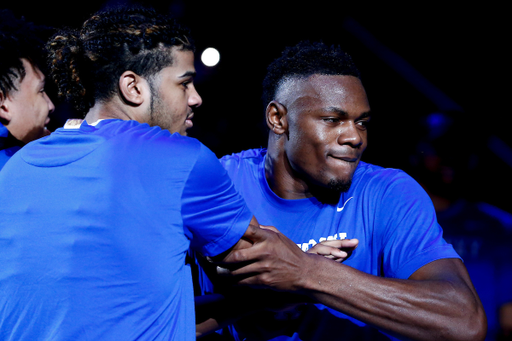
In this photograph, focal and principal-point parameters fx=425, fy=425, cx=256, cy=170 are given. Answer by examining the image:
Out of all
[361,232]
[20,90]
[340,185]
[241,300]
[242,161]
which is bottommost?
[241,300]

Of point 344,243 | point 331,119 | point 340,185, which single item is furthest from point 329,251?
point 331,119

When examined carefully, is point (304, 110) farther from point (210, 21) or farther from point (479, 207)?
point (210, 21)

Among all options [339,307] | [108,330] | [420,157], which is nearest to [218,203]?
[108,330]

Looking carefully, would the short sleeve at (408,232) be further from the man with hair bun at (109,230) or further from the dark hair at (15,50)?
the dark hair at (15,50)

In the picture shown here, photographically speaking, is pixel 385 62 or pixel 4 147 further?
pixel 385 62

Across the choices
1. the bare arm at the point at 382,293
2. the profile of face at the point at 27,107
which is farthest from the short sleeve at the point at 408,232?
the profile of face at the point at 27,107

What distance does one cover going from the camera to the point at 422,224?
1.77 m

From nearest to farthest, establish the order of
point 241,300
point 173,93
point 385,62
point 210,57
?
point 173,93, point 241,300, point 210,57, point 385,62

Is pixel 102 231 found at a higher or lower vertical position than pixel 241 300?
higher

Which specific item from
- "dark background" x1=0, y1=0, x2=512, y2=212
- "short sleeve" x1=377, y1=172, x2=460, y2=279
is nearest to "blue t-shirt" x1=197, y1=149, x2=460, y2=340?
"short sleeve" x1=377, y1=172, x2=460, y2=279

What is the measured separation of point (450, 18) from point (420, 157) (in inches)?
69.0

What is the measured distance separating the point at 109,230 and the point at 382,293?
100 cm

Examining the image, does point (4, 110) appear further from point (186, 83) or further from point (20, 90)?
point (186, 83)

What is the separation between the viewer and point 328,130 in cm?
214
